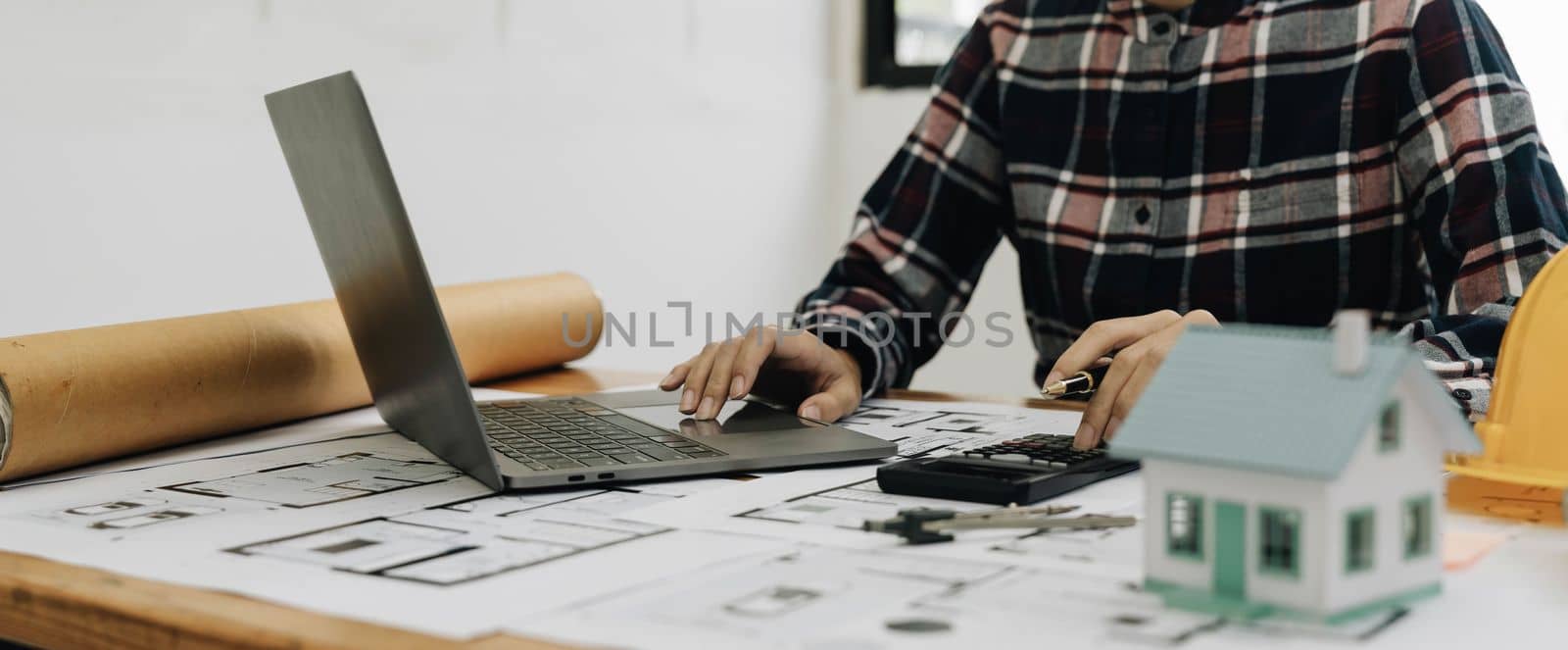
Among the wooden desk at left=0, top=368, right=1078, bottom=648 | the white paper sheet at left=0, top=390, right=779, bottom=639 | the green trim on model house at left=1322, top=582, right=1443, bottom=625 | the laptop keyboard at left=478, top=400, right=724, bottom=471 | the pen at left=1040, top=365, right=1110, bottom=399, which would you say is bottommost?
the wooden desk at left=0, top=368, right=1078, bottom=648

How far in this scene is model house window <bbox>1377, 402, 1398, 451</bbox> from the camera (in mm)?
464

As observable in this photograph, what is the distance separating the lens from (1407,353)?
18.1 inches

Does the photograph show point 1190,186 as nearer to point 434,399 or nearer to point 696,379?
point 696,379

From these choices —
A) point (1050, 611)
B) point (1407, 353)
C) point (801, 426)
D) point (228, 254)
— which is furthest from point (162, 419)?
point (1407, 353)

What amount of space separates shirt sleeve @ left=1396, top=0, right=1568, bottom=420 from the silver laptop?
51 centimetres

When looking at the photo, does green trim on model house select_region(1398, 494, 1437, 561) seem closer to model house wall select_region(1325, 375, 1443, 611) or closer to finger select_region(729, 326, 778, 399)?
model house wall select_region(1325, 375, 1443, 611)

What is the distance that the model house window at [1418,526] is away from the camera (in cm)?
49

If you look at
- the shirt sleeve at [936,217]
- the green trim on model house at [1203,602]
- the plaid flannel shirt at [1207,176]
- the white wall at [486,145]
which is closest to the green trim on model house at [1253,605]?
the green trim on model house at [1203,602]

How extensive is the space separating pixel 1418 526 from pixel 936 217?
95cm

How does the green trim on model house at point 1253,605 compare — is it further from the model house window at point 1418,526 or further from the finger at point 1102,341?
the finger at point 1102,341

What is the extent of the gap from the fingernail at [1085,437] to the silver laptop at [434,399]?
0.12 m

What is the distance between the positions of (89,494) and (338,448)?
18 centimetres

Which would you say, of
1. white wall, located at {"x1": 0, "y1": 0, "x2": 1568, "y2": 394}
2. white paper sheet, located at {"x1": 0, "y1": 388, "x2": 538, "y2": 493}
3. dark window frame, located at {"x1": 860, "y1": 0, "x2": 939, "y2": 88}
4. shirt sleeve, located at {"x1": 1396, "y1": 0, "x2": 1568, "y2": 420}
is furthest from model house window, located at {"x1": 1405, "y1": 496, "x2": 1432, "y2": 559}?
dark window frame, located at {"x1": 860, "y1": 0, "x2": 939, "y2": 88}

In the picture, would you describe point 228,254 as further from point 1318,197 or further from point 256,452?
point 1318,197
